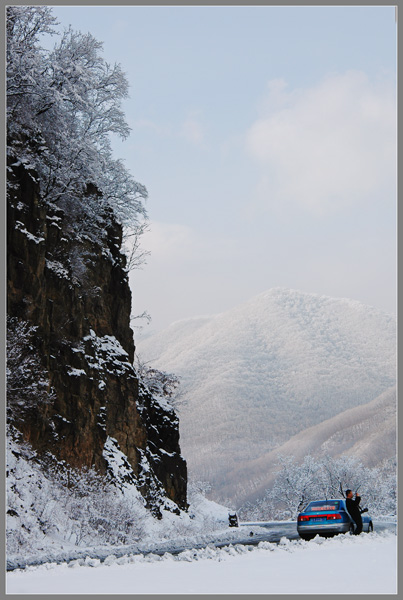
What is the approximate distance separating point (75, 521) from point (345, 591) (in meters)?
9.97

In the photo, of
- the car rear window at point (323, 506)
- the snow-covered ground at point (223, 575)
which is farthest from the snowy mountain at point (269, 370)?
the snow-covered ground at point (223, 575)

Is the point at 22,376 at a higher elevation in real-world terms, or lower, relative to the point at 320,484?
higher

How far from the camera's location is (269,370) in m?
117

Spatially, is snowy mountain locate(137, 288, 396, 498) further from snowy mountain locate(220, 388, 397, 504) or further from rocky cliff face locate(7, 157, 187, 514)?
rocky cliff face locate(7, 157, 187, 514)

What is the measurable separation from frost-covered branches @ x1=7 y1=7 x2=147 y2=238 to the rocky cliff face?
0.98 meters

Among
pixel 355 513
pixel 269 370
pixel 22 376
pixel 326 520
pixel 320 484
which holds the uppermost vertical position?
pixel 269 370

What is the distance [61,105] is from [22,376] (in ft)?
30.0

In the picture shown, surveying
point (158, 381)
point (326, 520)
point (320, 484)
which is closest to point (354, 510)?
point (326, 520)

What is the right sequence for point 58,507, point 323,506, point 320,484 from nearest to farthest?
point 323,506 → point 58,507 → point 320,484

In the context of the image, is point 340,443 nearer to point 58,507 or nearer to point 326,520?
point 326,520

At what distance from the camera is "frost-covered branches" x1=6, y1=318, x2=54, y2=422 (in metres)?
16.7

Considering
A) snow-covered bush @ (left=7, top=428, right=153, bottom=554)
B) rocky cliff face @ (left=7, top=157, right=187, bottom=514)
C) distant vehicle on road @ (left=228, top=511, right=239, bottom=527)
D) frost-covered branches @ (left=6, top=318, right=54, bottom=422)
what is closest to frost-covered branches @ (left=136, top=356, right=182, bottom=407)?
rocky cliff face @ (left=7, top=157, right=187, bottom=514)

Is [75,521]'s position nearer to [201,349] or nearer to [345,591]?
[345,591]

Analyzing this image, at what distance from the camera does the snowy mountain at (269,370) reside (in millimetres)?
107000
